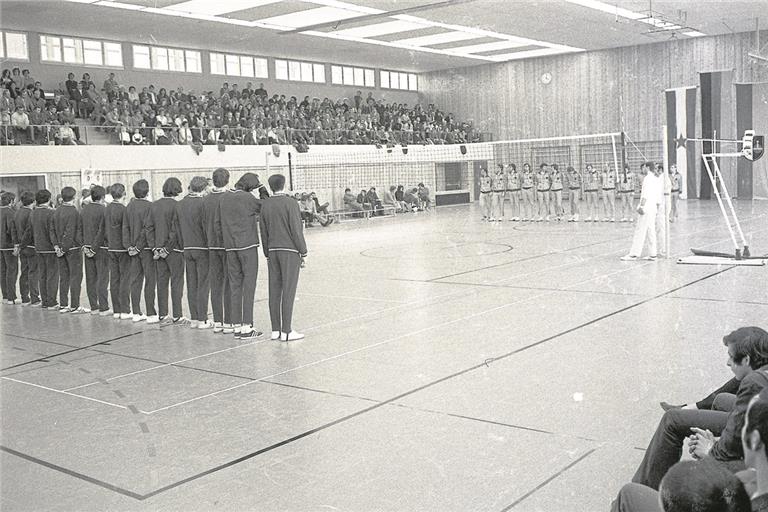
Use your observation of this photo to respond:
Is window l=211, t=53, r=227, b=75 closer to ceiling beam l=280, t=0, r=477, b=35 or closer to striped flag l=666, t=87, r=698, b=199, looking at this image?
ceiling beam l=280, t=0, r=477, b=35

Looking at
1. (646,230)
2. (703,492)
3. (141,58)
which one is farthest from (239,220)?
(141,58)

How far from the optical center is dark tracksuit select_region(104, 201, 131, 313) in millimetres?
9867

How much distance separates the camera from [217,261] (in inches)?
349

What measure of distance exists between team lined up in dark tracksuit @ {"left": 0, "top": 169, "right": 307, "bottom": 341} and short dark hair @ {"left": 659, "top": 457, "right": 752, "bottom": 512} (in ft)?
20.3

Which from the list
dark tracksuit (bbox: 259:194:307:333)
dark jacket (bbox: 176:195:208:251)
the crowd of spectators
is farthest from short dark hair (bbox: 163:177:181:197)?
the crowd of spectators

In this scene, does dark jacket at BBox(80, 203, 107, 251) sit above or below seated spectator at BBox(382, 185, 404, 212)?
above

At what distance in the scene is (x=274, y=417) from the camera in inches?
222

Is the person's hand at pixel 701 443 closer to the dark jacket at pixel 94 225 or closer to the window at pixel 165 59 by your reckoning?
the dark jacket at pixel 94 225

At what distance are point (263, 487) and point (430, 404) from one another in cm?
182

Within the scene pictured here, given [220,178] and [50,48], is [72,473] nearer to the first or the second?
[220,178]

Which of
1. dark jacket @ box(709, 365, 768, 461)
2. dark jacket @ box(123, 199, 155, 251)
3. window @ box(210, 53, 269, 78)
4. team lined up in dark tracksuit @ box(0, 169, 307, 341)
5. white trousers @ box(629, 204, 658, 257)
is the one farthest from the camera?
window @ box(210, 53, 269, 78)

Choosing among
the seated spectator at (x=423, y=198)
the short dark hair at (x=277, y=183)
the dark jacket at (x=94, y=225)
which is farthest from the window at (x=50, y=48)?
the short dark hair at (x=277, y=183)

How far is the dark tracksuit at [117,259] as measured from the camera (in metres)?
9.87

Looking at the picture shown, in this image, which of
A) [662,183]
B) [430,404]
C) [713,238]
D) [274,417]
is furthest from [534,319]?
[713,238]
